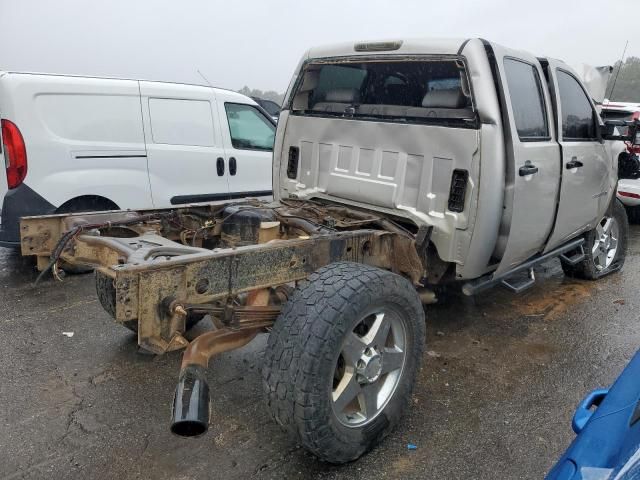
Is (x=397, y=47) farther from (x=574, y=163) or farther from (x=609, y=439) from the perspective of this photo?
(x=609, y=439)

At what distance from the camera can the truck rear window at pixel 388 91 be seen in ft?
11.4

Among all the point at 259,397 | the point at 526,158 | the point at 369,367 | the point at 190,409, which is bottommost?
the point at 259,397

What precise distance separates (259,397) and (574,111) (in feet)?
11.1

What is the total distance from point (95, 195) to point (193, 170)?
3.79 feet

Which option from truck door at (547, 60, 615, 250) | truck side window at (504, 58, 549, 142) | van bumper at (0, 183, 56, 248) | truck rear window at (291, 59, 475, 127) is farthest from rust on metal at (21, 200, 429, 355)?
van bumper at (0, 183, 56, 248)

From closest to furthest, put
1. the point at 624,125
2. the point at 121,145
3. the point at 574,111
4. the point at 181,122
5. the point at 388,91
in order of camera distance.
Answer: the point at 388,91 < the point at 574,111 < the point at 624,125 < the point at 121,145 < the point at 181,122

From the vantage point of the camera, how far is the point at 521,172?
11.4 feet

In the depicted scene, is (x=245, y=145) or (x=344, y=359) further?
(x=245, y=145)

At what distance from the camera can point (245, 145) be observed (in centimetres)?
665

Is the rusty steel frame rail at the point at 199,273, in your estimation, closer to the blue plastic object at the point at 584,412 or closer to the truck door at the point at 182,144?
the blue plastic object at the point at 584,412

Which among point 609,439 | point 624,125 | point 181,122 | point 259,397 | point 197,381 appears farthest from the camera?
point 181,122

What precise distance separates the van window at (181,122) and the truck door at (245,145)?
0.21 m

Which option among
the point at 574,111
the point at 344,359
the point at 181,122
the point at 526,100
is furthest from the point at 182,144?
the point at 344,359

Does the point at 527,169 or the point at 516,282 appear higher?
the point at 527,169
